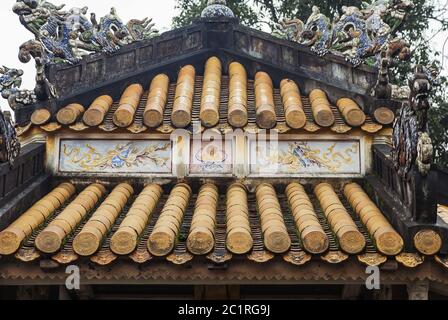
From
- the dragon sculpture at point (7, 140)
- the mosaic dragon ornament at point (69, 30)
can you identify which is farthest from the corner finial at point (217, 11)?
the dragon sculpture at point (7, 140)

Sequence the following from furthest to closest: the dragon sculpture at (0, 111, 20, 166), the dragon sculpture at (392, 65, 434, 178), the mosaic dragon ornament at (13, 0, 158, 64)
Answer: the mosaic dragon ornament at (13, 0, 158, 64)
the dragon sculpture at (0, 111, 20, 166)
the dragon sculpture at (392, 65, 434, 178)

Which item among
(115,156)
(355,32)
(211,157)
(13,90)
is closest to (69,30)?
(13,90)

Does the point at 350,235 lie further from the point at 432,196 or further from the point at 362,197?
the point at 362,197

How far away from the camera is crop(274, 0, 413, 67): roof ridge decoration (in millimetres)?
9758

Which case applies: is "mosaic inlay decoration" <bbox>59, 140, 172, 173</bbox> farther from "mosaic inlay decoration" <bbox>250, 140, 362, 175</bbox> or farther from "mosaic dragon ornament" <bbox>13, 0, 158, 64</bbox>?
"mosaic dragon ornament" <bbox>13, 0, 158, 64</bbox>

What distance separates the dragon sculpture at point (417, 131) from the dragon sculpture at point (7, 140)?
3785mm

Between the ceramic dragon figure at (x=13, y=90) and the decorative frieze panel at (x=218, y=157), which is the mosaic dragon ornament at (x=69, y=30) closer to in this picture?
the ceramic dragon figure at (x=13, y=90)

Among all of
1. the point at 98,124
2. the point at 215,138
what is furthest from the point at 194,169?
the point at 98,124

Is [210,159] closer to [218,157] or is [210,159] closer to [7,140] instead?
[218,157]

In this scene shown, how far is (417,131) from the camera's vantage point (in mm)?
6961

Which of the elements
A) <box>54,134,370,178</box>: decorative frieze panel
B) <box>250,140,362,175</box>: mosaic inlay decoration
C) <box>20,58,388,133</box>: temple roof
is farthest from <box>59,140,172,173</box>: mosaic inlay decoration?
<box>250,140,362,175</box>: mosaic inlay decoration

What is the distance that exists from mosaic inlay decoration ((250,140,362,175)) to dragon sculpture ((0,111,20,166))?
2.64m

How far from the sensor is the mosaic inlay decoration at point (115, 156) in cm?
895

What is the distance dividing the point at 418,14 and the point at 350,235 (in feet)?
48.2
